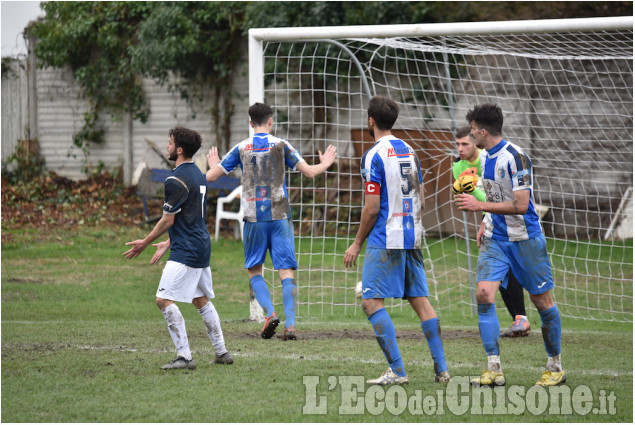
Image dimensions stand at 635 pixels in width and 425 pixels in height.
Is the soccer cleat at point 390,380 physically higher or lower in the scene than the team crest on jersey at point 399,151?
lower

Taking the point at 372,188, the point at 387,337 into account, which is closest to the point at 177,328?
the point at 387,337

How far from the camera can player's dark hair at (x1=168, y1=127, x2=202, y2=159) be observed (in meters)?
6.00

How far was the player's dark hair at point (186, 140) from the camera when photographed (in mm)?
6000

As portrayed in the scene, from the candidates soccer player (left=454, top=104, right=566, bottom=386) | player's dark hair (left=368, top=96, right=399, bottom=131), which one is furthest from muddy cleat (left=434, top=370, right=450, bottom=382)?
player's dark hair (left=368, top=96, right=399, bottom=131)

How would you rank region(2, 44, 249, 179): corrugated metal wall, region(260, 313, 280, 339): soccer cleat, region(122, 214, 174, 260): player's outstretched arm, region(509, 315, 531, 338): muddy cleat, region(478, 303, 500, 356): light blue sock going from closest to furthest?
region(478, 303, 500, 356): light blue sock
region(122, 214, 174, 260): player's outstretched arm
region(260, 313, 280, 339): soccer cleat
region(509, 315, 531, 338): muddy cleat
region(2, 44, 249, 179): corrugated metal wall

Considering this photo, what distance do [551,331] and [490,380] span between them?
0.59 metres

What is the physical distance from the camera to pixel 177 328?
591cm

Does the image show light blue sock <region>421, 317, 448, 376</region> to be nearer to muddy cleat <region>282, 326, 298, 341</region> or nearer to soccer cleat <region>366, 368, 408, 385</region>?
soccer cleat <region>366, 368, 408, 385</region>

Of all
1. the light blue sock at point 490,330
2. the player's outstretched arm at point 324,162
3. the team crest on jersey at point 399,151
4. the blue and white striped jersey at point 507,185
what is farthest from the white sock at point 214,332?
the blue and white striped jersey at point 507,185

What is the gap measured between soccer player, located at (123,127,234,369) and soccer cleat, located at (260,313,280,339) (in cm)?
89

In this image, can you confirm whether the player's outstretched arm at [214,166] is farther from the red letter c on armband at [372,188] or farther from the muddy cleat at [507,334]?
the muddy cleat at [507,334]

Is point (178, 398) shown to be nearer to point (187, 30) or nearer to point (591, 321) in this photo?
point (591, 321)

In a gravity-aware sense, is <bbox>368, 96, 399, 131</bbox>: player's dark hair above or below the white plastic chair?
above

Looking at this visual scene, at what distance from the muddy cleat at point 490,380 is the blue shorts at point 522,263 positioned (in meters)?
0.61
